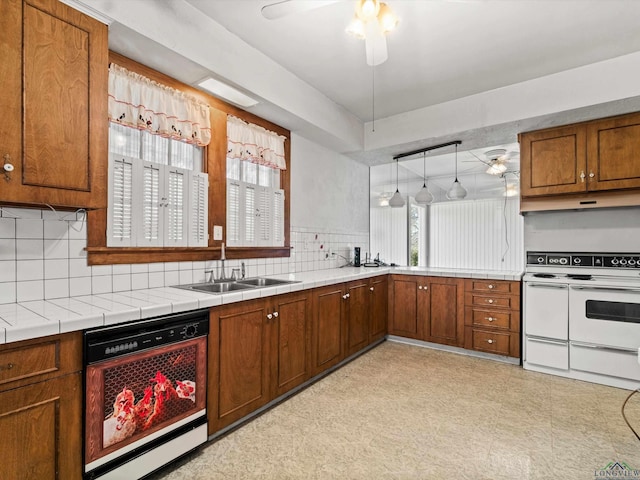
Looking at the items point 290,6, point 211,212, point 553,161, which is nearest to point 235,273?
point 211,212

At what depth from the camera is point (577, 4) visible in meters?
2.12

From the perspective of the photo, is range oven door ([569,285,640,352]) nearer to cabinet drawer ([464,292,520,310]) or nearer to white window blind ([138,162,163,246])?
cabinet drawer ([464,292,520,310])

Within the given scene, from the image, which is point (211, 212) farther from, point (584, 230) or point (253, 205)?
point (584, 230)

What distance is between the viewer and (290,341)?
259cm

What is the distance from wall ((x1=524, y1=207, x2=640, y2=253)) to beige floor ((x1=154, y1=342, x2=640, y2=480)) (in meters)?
1.35

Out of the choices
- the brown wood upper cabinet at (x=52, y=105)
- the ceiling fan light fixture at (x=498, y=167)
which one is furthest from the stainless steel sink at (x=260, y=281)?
the ceiling fan light fixture at (x=498, y=167)

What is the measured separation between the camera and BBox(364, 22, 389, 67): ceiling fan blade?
65.0 inches

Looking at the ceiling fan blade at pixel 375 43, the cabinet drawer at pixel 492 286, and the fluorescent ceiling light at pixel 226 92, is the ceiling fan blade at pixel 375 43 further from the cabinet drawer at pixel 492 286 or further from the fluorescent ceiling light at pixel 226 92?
the cabinet drawer at pixel 492 286

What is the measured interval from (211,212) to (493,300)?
292 cm

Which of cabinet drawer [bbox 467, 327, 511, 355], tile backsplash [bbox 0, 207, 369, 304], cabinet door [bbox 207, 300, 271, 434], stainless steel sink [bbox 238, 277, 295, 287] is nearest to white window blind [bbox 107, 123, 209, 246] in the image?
tile backsplash [bbox 0, 207, 369, 304]

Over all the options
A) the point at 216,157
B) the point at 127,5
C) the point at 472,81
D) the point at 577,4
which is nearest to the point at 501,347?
the point at 472,81

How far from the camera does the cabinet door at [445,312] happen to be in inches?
144

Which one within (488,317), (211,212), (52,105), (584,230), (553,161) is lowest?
(488,317)

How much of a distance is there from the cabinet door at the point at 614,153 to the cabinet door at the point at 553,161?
7cm
